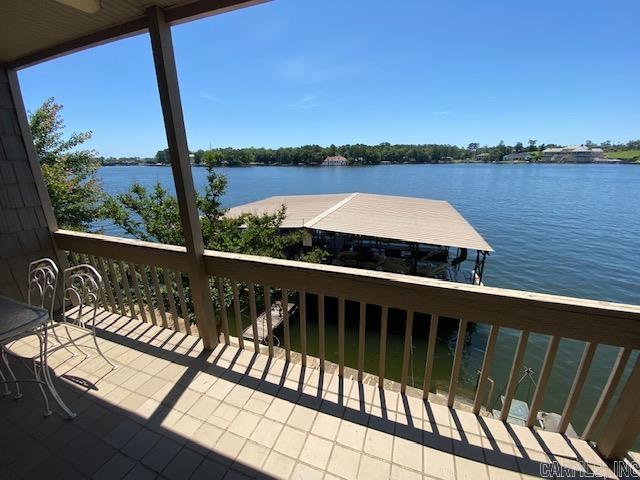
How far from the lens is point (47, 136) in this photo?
24.1 feet

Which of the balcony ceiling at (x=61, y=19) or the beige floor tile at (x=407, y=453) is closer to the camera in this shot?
the beige floor tile at (x=407, y=453)

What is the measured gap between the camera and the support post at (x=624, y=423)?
134 cm

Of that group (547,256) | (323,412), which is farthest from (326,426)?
(547,256)

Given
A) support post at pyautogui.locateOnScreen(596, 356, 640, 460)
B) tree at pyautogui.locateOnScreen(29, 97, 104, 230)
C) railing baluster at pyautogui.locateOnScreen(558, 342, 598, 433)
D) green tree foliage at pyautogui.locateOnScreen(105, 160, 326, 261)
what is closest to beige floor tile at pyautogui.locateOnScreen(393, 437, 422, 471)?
railing baluster at pyautogui.locateOnScreen(558, 342, 598, 433)

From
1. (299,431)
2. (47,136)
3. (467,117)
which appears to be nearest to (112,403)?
(299,431)

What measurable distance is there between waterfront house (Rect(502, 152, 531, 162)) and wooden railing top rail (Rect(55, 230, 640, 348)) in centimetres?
9033

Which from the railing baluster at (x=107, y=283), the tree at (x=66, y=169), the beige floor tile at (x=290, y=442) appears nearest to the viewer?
the beige floor tile at (x=290, y=442)

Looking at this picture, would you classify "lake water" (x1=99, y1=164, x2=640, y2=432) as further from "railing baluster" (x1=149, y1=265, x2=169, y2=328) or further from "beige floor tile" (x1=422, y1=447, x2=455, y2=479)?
"beige floor tile" (x1=422, y1=447, x2=455, y2=479)

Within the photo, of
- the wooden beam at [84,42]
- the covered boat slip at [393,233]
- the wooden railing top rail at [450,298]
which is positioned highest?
the wooden beam at [84,42]

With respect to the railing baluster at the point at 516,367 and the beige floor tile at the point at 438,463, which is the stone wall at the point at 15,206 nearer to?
the beige floor tile at the point at 438,463

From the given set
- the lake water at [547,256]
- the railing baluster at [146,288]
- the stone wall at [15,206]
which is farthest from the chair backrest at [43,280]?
the lake water at [547,256]

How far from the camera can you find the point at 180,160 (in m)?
1.99

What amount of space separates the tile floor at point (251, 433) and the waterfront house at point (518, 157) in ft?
297

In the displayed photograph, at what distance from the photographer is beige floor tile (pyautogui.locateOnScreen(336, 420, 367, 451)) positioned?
1.59 meters
